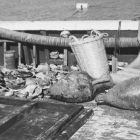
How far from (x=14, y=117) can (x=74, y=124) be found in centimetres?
65

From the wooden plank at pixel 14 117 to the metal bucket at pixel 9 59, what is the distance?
287cm

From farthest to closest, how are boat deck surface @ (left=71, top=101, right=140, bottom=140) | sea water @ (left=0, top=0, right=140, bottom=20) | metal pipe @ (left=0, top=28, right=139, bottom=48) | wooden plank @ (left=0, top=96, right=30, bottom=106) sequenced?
1. sea water @ (left=0, top=0, right=140, bottom=20)
2. metal pipe @ (left=0, top=28, right=139, bottom=48)
3. wooden plank @ (left=0, top=96, right=30, bottom=106)
4. boat deck surface @ (left=71, top=101, right=140, bottom=140)

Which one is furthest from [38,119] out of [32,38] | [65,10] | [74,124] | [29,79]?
[65,10]

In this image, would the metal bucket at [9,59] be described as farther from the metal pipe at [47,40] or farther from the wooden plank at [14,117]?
the wooden plank at [14,117]

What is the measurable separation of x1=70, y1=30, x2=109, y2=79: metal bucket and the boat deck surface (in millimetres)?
1407

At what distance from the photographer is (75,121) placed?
4.11 m

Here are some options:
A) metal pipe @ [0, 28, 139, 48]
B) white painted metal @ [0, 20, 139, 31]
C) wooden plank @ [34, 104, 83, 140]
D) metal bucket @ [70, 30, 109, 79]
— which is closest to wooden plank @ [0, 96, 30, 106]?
wooden plank @ [34, 104, 83, 140]

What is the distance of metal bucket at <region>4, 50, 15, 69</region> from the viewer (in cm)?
729

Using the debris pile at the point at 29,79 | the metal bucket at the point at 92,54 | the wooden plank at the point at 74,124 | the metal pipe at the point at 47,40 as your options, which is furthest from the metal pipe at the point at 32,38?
the wooden plank at the point at 74,124

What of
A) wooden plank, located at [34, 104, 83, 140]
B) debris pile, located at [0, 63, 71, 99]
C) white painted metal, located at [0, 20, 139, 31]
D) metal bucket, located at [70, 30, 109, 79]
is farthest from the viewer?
white painted metal, located at [0, 20, 139, 31]

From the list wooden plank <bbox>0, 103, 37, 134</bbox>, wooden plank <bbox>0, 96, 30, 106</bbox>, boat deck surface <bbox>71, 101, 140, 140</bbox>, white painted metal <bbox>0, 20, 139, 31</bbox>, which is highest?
white painted metal <bbox>0, 20, 139, 31</bbox>

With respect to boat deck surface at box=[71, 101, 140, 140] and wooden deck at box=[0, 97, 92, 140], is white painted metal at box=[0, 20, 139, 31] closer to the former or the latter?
boat deck surface at box=[71, 101, 140, 140]

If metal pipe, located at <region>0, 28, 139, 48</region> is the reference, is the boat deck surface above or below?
below

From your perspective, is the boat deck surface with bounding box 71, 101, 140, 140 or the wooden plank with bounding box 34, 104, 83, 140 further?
the boat deck surface with bounding box 71, 101, 140, 140
